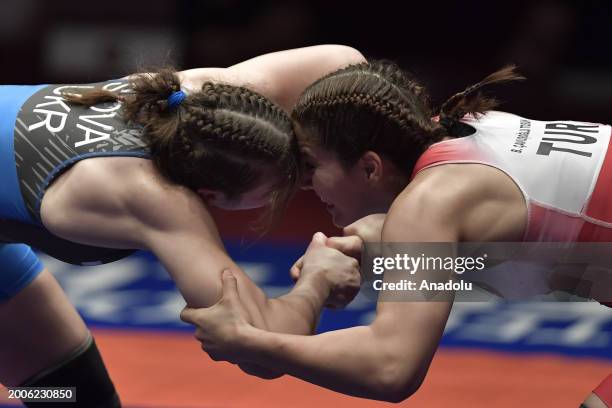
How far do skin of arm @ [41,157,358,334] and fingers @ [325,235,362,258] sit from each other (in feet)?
0.85

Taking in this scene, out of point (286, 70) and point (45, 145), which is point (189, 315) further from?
point (286, 70)

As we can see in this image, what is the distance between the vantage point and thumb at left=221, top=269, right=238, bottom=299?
5.78 feet

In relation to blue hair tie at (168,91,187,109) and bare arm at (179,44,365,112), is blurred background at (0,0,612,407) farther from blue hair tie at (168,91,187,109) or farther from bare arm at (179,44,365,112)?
blue hair tie at (168,91,187,109)

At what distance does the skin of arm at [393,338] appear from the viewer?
5.57 feet

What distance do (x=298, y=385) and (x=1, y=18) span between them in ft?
10.7

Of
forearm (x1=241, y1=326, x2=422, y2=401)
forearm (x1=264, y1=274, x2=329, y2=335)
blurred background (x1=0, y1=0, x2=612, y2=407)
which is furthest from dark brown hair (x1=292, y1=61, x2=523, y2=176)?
blurred background (x1=0, y1=0, x2=612, y2=407)

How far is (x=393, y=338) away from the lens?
66.7 inches

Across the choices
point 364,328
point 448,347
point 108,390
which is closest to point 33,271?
point 108,390

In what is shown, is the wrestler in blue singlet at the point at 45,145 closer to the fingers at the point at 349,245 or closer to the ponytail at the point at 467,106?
the fingers at the point at 349,245

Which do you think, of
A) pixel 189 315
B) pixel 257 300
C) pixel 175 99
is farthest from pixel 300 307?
pixel 175 99

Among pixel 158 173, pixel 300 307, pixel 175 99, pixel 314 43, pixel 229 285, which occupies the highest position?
pixel 175 99

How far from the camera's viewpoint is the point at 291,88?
2.19 metres

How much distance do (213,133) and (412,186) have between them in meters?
0.39

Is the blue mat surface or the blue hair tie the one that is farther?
the blue mat surface
